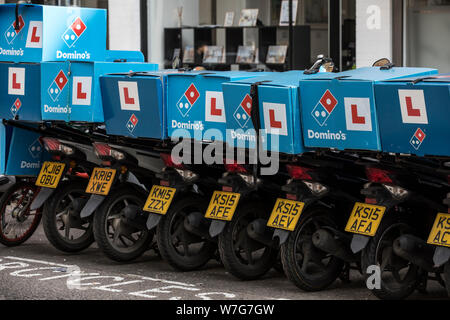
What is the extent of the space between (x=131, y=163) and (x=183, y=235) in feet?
3.16

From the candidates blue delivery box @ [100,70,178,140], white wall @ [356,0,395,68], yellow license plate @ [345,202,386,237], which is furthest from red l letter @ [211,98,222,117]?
white wall @ [356,0,395,68]

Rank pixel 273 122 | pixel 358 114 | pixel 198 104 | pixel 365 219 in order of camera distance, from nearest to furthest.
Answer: pixel 358 114, pixel 365 219, pixel 273 122, pixel 198 104

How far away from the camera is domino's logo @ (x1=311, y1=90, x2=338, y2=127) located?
311 inches

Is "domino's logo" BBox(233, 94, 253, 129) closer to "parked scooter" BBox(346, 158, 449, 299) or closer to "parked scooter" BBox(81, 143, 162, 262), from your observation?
"parked scooter" BBox(346, 158, 449, 299)

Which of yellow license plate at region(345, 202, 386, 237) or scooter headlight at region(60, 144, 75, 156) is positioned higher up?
scooter headlight at region(60, 144, 75, 156)

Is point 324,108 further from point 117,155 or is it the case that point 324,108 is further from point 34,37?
point 34,37

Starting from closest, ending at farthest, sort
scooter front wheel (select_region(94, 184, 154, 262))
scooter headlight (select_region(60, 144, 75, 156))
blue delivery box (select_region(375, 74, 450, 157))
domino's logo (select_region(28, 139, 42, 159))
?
blue delivery box (select_region(375, 74, 450, 157))
scooter front wheel (select_region(94, 184, 154, 262))
scooter headlight (select_region(60, 144, 75, 156))
domino's logo (select_region(28, 139, 42, 159))

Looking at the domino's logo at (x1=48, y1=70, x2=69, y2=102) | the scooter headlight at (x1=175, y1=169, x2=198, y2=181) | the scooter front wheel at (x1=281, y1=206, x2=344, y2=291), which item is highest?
the domino's logo at (x1=48, y1=70, x2=69, y2=102)

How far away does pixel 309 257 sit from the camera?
8289 millimetres

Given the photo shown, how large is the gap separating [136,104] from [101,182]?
2.79 ft

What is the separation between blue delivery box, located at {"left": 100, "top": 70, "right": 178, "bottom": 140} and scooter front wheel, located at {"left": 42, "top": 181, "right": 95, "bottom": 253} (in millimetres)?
862

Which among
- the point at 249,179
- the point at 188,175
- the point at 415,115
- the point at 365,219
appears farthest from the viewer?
the point at 188,175

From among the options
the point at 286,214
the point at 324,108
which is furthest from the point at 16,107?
the point at 324,108

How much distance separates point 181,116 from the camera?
8938 millimetres
